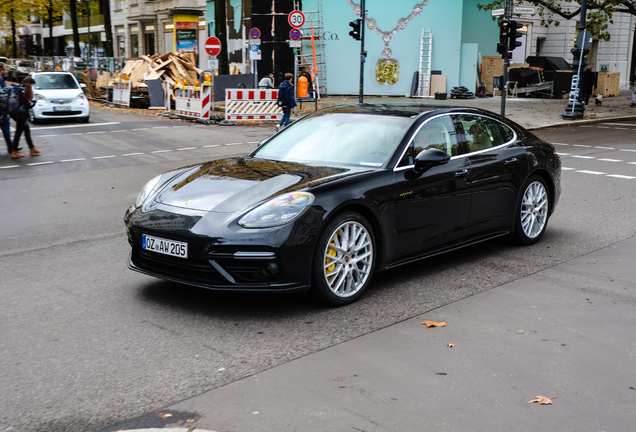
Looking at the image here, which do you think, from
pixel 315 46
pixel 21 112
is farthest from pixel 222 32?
pixel 21 112

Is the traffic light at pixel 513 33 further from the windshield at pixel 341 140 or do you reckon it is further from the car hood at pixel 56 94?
the windshield at pixel 341 140

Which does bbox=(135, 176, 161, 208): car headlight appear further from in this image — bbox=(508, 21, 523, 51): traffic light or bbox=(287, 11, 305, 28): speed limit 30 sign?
bbox=(287, 11, 305, 28): speed limit 30 sign

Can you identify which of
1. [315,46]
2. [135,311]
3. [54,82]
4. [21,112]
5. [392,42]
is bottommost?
[135,311]

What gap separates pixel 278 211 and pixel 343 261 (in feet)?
2.19

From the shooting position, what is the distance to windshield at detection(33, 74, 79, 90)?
73.8 ft

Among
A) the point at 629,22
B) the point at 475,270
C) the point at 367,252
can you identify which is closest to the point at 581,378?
the point at 367,252

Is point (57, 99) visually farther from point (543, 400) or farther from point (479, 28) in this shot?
point (479, 28)

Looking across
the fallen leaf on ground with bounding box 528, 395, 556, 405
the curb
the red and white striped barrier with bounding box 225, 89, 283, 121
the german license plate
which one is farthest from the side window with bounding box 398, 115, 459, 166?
the curb

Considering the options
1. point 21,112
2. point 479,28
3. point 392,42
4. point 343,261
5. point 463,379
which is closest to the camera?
point 463,379

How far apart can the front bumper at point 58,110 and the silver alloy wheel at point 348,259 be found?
19036 millimetres

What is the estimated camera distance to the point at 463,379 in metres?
3.88

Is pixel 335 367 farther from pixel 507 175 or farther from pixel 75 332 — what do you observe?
pixel 507 175

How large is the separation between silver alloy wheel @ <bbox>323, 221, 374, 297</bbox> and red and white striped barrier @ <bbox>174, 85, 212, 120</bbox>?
60.3ft

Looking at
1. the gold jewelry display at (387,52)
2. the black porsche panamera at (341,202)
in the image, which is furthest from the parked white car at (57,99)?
the black porsche panamera at (341,202)
